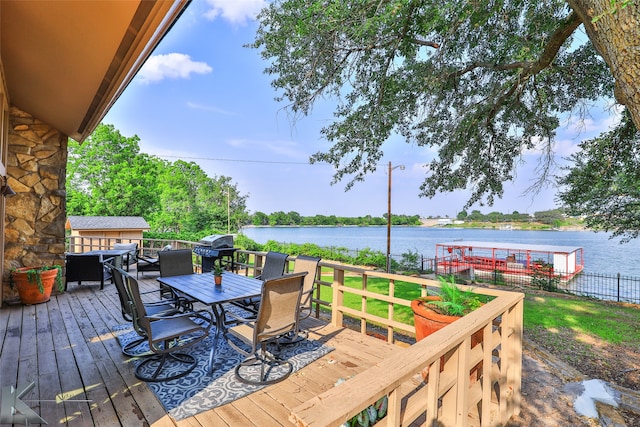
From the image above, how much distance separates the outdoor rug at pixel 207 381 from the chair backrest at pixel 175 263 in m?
0.95

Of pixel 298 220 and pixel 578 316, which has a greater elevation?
pixel 298 220

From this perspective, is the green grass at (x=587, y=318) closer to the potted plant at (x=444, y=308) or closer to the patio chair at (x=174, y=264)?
the potted plant at (x=444, y=308)

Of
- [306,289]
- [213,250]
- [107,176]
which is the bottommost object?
[306,289]

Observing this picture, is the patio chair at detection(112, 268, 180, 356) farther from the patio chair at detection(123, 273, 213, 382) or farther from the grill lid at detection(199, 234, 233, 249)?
the grill lid at detection(199, 234, 233, 249)

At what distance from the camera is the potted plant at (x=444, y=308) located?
2.37 metres

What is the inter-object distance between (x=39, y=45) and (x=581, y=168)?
26.6ft

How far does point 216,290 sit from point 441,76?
4.14 meters

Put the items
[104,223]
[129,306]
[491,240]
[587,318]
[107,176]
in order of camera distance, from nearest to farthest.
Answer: [129,306] < [587,318] < [104,223] < [107,176] < [491,240]

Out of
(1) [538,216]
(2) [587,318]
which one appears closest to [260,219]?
(1) [538,216]

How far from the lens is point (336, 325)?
4078 mm

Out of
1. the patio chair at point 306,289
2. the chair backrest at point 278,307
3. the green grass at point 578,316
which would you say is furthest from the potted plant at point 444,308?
the green grass at point 578,316

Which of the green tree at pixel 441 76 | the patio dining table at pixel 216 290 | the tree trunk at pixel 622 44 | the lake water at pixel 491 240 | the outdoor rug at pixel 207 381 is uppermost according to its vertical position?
the green tree at pixel 441 76

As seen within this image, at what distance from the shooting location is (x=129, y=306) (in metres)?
2.82

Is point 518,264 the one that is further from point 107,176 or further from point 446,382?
point 107,176
